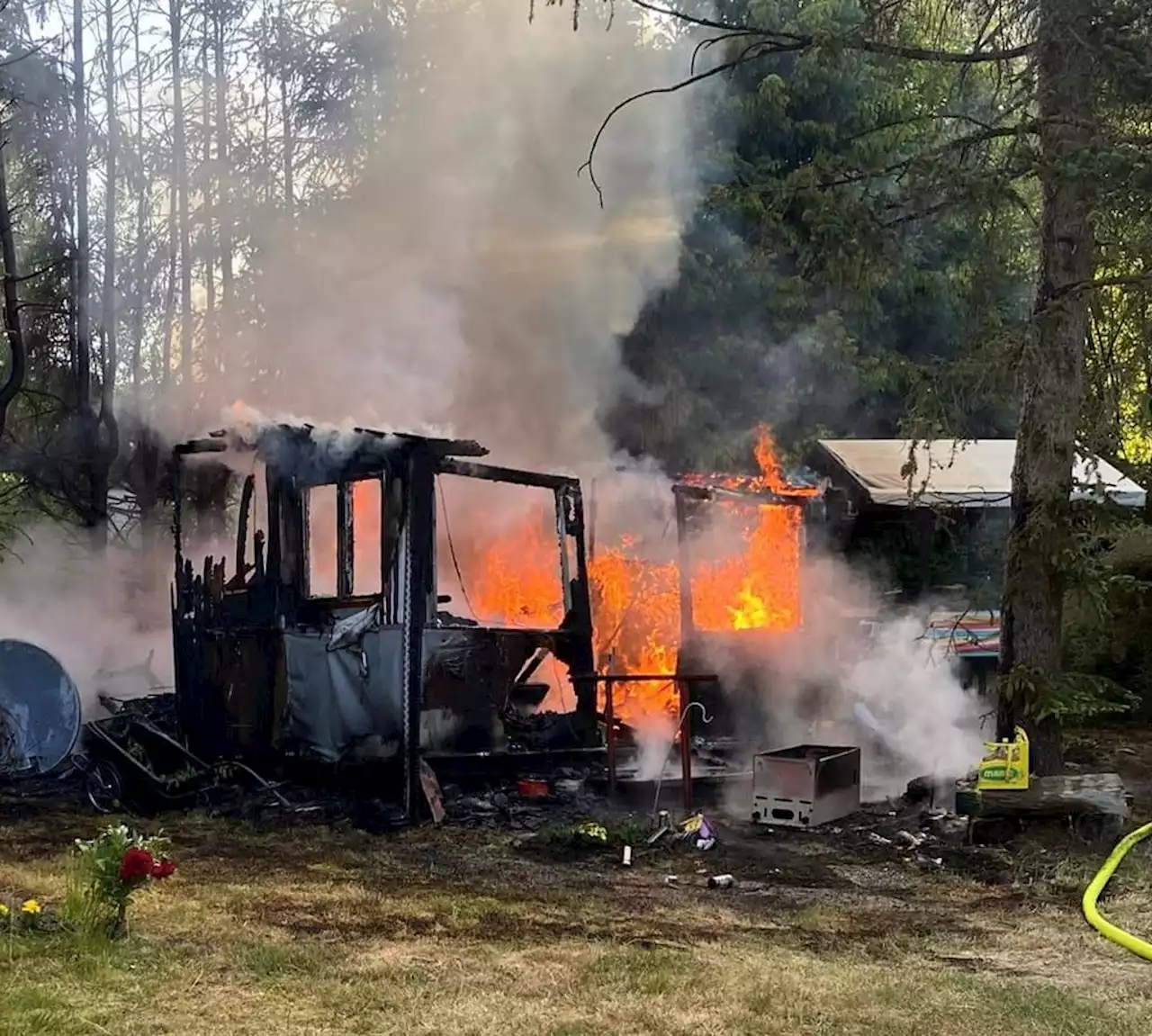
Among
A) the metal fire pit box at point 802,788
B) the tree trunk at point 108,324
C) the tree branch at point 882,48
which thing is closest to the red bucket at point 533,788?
the metal fire pit box at point 802,788

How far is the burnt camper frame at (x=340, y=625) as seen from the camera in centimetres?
852

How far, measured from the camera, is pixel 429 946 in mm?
5156

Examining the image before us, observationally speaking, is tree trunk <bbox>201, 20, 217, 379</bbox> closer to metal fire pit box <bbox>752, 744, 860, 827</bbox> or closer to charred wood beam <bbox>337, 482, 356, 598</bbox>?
charred wood beam <bbox>337, 482, 356, 598</bbox>

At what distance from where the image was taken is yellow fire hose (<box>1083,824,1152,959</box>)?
17.0ft

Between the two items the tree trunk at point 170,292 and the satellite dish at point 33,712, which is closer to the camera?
the satellite dish at point 33,712

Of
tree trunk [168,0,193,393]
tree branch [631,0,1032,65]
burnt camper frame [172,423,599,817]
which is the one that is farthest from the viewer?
tree trunk [168,0,193,393]

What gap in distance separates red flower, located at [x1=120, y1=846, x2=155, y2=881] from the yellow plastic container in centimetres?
492

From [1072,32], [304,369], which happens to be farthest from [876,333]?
[1072,32]

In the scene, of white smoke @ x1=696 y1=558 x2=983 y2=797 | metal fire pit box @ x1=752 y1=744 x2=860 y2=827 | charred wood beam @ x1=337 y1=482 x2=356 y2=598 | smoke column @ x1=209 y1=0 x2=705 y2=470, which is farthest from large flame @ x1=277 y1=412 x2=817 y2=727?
metal fire pit box @ x1=752 y1=744 x2=860 y2=827

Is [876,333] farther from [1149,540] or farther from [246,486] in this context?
[246,486]

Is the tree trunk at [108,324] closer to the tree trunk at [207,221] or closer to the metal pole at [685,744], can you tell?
the tree trunk at [207,221]

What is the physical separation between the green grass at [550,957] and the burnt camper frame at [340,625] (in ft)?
5.46

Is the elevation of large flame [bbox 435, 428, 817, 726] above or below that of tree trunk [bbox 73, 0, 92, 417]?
below

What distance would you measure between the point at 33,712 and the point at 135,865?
525cm
